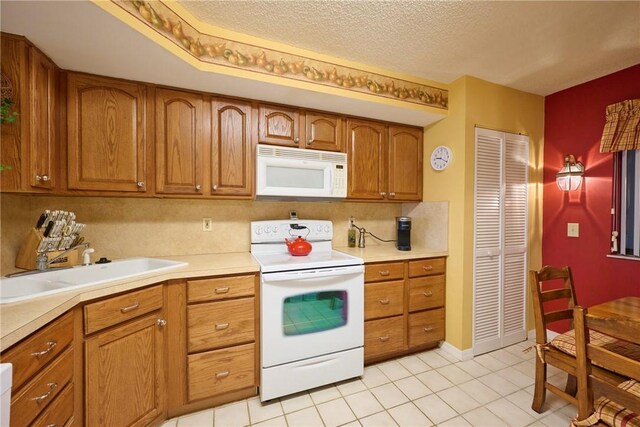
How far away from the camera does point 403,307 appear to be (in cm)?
A: 224

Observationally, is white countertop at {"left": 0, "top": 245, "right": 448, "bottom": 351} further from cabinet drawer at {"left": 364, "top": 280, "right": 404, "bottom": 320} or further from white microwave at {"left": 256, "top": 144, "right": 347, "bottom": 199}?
white microwave at {"left": 256, "top": 144, "right": 347, "bottom": 199}

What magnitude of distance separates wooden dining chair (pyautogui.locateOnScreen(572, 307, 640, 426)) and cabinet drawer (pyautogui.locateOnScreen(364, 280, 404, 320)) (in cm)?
116

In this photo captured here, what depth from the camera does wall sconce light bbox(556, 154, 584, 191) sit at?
2293mm

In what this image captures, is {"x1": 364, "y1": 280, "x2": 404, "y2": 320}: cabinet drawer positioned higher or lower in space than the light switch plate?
lower

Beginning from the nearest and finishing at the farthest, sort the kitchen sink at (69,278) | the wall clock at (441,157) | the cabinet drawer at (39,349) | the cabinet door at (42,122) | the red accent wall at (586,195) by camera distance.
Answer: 1. the cabinet drawer at (39,349)
2. the kitchen sink at (69,278)
3. the cabinet door at (42,122)
4. the red accent wall at (586,195)
5. the wall clock at (441,157)

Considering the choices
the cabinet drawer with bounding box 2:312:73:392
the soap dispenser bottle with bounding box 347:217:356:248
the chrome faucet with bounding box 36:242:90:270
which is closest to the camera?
the cabinet drawer with bounding box 2:312:73:392

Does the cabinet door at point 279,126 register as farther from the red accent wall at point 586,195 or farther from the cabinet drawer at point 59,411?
the red accent wall at point 586,195

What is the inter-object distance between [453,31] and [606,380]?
6.41ft

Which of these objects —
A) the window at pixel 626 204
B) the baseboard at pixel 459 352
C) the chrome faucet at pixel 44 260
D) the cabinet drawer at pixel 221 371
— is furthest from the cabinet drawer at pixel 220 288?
the window at pixel 626 204

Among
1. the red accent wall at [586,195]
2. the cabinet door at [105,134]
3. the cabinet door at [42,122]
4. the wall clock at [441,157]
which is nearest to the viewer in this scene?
the cabinet door at [42,122]

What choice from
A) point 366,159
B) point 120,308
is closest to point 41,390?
point 120,308

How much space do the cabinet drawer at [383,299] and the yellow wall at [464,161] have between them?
0.53m

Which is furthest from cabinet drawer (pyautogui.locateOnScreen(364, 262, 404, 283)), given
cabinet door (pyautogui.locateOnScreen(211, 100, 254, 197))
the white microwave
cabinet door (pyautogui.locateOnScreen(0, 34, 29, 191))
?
cabinet door (pyautogui.locateOnScreen(0, 34, 29, 191))

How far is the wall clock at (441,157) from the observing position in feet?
Result: 7.78
